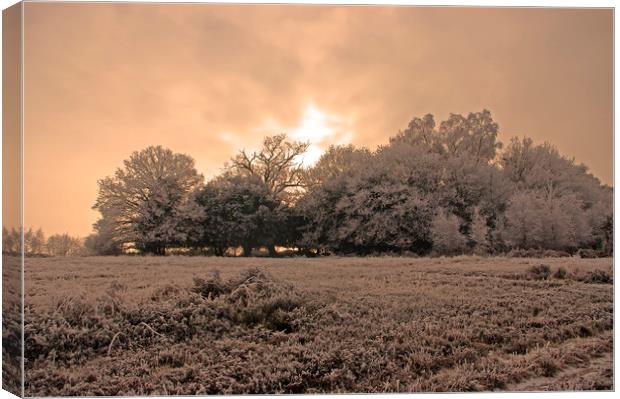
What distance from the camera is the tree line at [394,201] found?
7.87m

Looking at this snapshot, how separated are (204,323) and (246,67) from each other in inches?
123

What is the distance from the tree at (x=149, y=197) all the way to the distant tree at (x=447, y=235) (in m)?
3.17

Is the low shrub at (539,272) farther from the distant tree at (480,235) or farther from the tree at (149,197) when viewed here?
the tree at (149,197)

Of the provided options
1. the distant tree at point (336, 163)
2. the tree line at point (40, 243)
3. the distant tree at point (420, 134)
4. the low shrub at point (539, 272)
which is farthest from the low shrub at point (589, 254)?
the tree line at point (40, 243)

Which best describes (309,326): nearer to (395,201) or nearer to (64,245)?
(395,201)

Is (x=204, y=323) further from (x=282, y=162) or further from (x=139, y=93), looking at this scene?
(x=139, y=93)

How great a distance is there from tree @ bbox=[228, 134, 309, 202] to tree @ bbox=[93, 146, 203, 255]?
2.01ft

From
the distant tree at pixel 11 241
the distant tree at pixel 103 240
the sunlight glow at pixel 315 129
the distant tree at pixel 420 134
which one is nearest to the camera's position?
the distant tree at pixel 11 241

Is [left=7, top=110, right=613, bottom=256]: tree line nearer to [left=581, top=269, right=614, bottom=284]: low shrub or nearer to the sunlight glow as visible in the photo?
the sunlight glow

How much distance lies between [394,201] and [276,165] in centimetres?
171

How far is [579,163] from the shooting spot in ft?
26.2

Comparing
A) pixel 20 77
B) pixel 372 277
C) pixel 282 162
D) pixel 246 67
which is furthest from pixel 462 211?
pixel 20 77

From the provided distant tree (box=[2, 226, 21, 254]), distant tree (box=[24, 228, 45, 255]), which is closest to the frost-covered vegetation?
distant tree (box=[24, 228, 45, 255])

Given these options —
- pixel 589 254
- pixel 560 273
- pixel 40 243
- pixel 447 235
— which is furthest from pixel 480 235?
pixel 40 243
